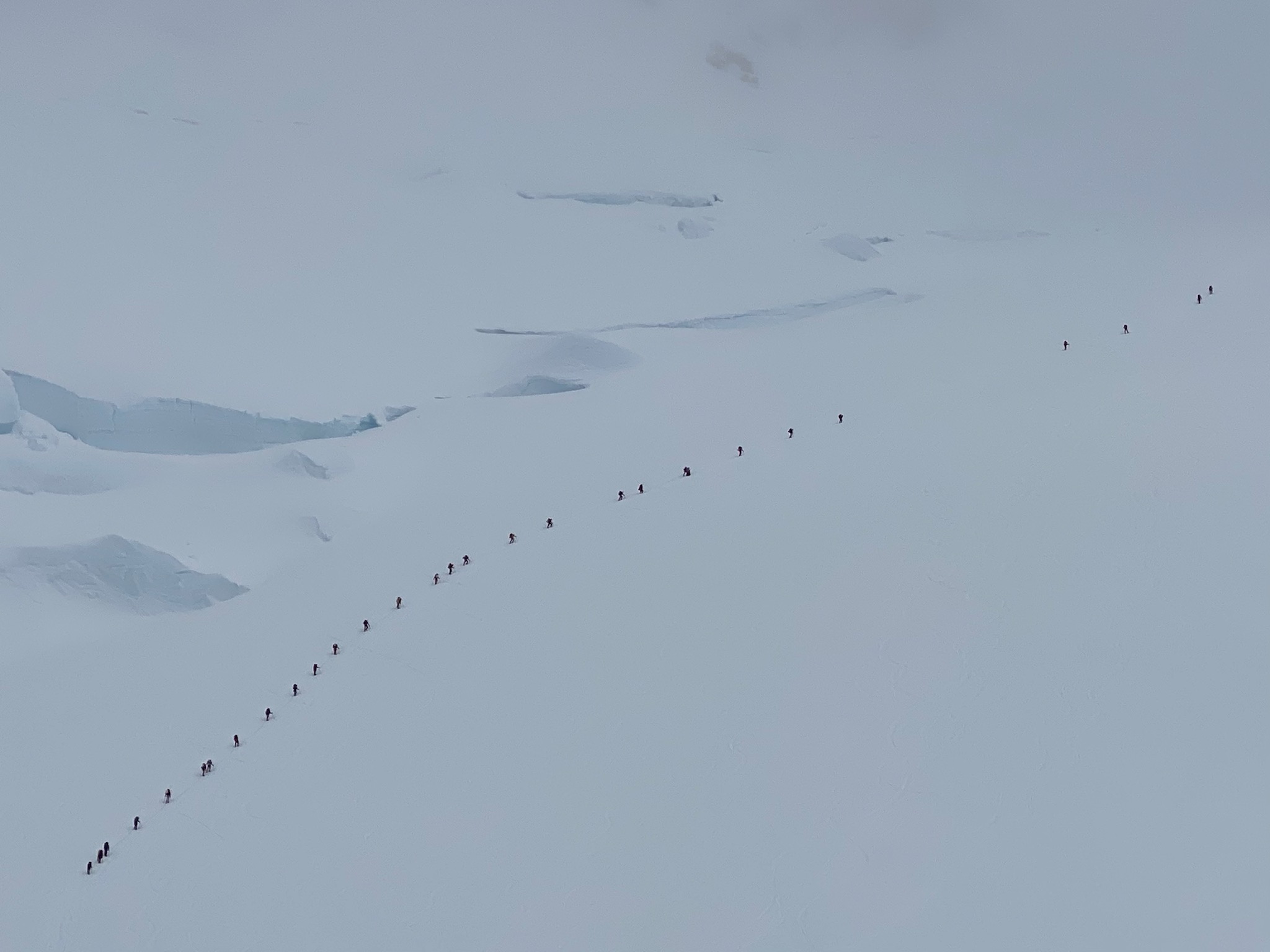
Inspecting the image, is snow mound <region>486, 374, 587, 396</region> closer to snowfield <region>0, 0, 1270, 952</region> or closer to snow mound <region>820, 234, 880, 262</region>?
snowfield <region>0, 0, 1270, 952</region>

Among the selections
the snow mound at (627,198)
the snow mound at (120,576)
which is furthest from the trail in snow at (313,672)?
the snow mound at (627,198)

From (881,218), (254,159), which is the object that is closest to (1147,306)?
(881,218)

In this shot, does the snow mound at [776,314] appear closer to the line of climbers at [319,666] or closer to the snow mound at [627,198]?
the line of climbers at [319,666]

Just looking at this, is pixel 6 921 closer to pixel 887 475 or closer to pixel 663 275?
pixel 887 475

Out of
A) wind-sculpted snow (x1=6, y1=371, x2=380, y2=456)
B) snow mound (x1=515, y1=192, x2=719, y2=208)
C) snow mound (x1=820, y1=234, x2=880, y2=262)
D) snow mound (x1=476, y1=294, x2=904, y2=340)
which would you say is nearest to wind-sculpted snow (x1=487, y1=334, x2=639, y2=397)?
snow mound (x1=476, y1=294, x2=904, y2=340)

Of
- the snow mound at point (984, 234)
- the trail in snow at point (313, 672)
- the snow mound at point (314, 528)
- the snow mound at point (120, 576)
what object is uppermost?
the snow mound at point (984, 234)

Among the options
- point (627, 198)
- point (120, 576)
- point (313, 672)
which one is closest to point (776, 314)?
point (627, 198)

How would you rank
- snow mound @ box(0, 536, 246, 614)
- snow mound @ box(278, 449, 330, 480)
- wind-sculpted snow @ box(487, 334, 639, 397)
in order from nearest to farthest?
snow mound @ box(0, 536, 246, 614) → snow mound @ box(278, 449, 330, 480) → wind-sculpted snow @ box(487, 334, 639, 397)

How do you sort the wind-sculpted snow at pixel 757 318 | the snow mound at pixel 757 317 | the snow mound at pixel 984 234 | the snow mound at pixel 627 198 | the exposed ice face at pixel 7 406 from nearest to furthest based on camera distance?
1. the exposed ice face at pixel 7 406
2. the snow mound at pixel 757 317
3. the wind-sculpted snow at pixel 757 318
4. the snow mound at pixel 627 198
5. the snow mound at pixel 984 234
